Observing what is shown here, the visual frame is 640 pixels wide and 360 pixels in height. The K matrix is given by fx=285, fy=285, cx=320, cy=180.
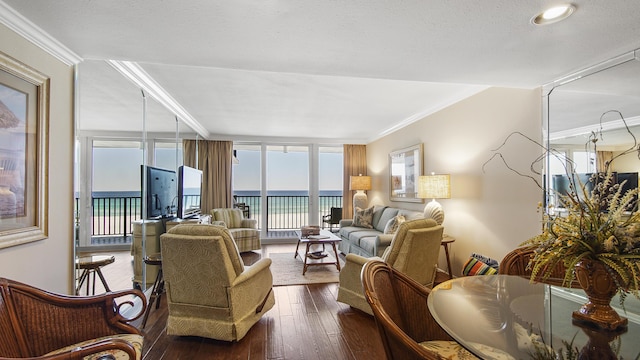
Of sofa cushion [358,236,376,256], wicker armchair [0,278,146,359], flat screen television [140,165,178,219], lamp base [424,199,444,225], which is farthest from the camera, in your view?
sofa cushion [358,236,376,256]

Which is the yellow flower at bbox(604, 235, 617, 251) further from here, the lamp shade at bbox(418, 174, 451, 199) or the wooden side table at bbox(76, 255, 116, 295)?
the wooden side table at bbox(76, 255, 116, 295)

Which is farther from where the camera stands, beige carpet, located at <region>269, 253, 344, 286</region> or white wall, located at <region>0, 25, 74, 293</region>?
beige carpet, located at <region>269, 253, 344, 286</region>

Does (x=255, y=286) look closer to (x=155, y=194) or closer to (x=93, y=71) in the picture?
(x=155, y=194)

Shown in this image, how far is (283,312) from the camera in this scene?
2.88 metres

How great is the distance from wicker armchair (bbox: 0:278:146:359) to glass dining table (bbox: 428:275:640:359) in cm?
135

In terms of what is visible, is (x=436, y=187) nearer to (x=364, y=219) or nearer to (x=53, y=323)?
(x=364, y=219)

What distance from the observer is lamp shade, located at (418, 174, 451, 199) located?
3.73 metres

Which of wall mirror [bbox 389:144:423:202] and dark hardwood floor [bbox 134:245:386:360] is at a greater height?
wall mirror [bbox 389:144:423:202]

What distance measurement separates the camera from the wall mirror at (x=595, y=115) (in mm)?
2158

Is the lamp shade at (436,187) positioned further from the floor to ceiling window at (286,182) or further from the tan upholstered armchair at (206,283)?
the floor to ceiling window at (286,182)

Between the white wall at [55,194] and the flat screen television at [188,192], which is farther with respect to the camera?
the flat screen television at [188,192]

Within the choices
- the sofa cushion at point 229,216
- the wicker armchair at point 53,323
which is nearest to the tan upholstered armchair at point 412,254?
the wicker armchair at point 53,323

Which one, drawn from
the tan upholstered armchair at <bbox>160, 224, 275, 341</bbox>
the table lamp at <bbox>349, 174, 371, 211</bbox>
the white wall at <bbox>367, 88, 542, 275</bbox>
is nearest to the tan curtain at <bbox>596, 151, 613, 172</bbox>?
the white wall at <bbox>367, 88, 542, 275</bbox>

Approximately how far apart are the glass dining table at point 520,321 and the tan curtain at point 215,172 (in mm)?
5482
